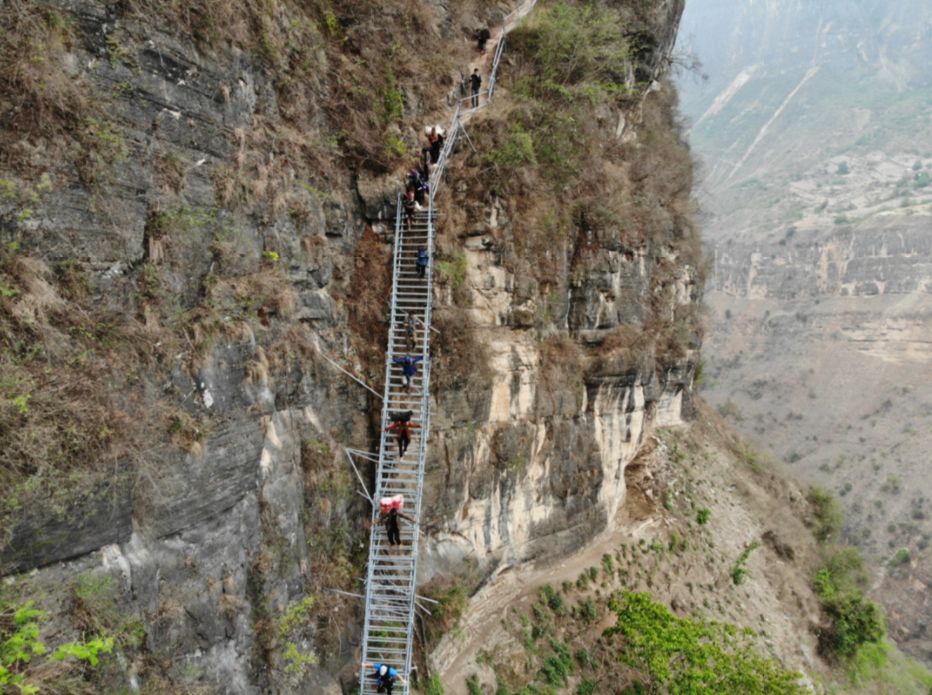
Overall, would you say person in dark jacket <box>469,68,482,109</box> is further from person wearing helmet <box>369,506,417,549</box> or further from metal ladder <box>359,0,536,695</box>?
person wearing helmet <box>369,506,417,549</box>

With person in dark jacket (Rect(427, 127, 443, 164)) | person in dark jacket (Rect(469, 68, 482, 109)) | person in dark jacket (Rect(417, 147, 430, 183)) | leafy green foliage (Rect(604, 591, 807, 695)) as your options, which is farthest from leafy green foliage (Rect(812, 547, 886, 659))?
person in dark jacket (Rect(469, 68, 482, 109))

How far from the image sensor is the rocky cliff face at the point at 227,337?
17.6 ft

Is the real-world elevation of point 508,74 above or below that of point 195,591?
above

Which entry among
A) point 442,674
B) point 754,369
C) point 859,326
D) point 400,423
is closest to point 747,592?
point 442,674

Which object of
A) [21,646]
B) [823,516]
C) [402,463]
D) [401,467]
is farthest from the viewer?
[823,516]

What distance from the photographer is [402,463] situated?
392 inches

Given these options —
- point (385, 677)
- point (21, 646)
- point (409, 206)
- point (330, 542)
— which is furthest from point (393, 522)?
point (409, 206)

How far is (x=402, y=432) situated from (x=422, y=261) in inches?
140

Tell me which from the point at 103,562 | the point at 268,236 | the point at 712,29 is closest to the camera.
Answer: the point at 103,562

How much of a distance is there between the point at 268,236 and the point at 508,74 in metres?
9.26

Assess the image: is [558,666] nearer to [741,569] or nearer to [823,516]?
[741,569]

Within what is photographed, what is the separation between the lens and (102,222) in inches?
234

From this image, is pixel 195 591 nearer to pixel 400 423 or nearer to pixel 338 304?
pixel 400 423

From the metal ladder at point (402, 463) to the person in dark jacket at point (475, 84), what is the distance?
1947mm
